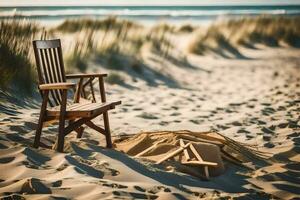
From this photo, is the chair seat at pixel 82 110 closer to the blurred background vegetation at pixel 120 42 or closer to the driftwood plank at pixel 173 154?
the driftwood plank at pixel 173 154

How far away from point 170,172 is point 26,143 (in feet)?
4.92

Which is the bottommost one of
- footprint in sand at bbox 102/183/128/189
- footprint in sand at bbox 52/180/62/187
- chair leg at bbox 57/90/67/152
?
footprint in sand at bbox 102/183/128/189

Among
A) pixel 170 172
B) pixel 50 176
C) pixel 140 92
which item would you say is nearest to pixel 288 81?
pixel 140 92

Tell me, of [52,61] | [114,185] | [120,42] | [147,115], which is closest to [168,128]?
[147,115]

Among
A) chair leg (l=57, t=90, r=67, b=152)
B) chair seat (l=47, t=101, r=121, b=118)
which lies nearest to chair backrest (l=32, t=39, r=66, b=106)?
chair seat (l=47, t=101, r=121, b=118)

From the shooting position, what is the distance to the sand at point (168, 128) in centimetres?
334

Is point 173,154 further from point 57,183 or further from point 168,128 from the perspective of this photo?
point 168,128

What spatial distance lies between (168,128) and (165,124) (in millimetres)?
228

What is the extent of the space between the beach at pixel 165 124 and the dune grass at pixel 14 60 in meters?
0.23

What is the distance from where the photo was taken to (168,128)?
5805mm

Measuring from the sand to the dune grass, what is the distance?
30 cm

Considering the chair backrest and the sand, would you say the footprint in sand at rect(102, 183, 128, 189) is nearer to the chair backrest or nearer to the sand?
the sand

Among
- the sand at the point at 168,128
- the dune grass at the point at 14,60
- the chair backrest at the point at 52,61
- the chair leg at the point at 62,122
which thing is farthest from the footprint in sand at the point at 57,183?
the dune grass at the point at 14,60

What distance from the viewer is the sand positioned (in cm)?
334
